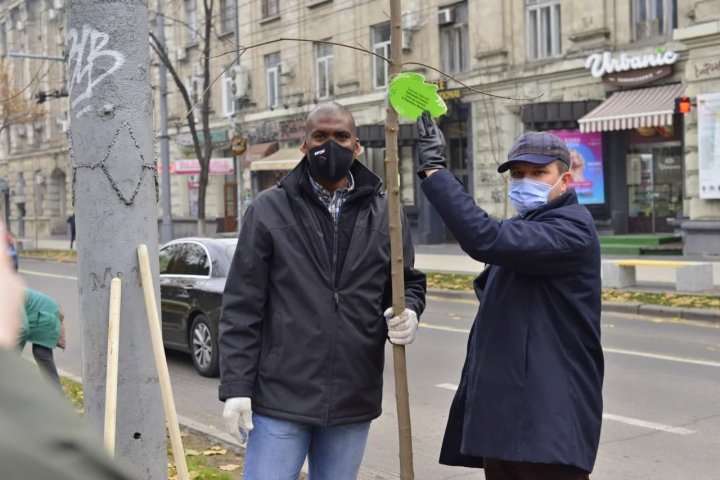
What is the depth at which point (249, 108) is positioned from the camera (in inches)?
1426

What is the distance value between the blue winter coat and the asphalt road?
276 cm

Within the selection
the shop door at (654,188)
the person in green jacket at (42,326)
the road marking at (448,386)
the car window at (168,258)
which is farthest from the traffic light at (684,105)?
the person in green jacket at (42,326)

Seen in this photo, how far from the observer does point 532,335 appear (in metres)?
2.99

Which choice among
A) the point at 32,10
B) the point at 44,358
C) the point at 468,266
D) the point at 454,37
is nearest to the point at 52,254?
the point at 454,37

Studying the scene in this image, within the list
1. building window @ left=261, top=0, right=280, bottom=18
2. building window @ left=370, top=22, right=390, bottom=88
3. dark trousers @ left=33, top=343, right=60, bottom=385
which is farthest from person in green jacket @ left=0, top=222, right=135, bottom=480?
building window @ left=261, top=0, right=280, bottom=18

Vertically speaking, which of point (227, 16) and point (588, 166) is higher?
point (227, 16)

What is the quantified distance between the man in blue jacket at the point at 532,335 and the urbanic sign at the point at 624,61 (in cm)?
1935

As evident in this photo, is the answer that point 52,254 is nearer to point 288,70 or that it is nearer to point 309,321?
point 288,70

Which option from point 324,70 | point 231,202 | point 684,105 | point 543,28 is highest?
point 324,70

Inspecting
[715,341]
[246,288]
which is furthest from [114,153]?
[715,341]

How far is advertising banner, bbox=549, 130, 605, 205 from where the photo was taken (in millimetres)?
23297

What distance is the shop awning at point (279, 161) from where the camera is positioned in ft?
105

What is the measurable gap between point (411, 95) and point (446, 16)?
981 inches

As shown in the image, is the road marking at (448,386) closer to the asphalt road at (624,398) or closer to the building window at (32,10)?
the asphalt road at (624,398)
